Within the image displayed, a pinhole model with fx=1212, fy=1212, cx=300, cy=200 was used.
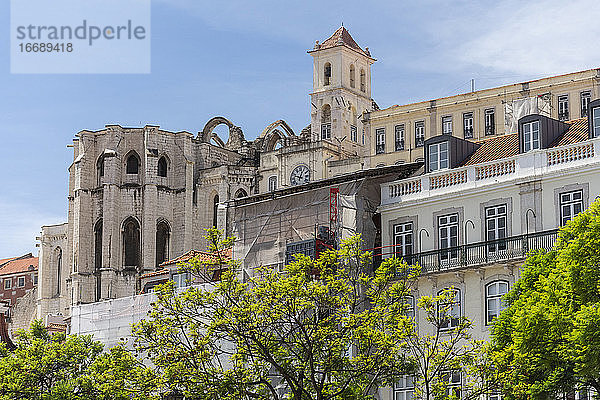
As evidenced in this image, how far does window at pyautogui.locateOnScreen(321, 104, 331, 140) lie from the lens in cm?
9031

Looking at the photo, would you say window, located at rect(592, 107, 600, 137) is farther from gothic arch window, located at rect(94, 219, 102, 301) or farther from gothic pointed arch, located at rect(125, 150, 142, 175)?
gothic pointed arch, located at rect(125, 150, 142, 175)

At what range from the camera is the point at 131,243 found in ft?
307

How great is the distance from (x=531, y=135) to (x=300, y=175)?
4221cm

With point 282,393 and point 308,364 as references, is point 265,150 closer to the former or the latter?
point 282,393

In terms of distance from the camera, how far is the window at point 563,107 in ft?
218

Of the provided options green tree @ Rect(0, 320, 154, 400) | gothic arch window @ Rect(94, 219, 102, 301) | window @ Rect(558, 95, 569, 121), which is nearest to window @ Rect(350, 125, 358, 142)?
gothic arch window @ Rect(94, 219, 102, 301)

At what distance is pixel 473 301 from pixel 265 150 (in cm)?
5525

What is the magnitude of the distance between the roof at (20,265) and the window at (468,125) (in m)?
56.3

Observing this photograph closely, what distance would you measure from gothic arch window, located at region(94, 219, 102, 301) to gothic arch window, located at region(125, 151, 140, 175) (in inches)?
190

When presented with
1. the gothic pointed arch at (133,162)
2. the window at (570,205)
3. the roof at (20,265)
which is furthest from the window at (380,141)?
the roof at (20,265)

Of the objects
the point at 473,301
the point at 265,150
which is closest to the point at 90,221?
the point at 265,150

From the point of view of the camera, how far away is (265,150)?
96.3 m

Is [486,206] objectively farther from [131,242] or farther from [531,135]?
[131,242]

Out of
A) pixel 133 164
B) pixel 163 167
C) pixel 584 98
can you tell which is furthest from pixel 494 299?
pixel 133 164
